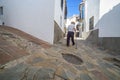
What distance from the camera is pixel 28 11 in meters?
10.2

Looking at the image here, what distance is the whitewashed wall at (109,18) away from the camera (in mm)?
12168

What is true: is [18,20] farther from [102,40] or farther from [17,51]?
[102,40]

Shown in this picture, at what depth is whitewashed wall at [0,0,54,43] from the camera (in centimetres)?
966

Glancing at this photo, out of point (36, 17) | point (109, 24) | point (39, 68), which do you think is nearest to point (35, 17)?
point (36, 17)

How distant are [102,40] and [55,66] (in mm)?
8626

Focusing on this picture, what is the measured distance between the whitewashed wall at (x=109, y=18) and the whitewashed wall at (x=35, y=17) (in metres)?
5.68

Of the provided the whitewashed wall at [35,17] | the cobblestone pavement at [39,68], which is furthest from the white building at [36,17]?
the cobblestone pavement at [39,68]

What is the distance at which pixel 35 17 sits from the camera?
32.7 ft

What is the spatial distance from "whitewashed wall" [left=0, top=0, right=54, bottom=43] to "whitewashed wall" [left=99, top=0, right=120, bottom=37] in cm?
568

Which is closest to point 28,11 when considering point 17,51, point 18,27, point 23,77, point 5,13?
point 18,27

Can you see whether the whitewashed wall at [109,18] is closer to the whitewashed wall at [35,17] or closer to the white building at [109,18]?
the white building at [109,18]

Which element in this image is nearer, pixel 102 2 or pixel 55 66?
pixel 55 66

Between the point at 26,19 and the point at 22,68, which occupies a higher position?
the point at 26,19

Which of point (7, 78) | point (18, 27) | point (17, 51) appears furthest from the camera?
→ point (18, 27)
